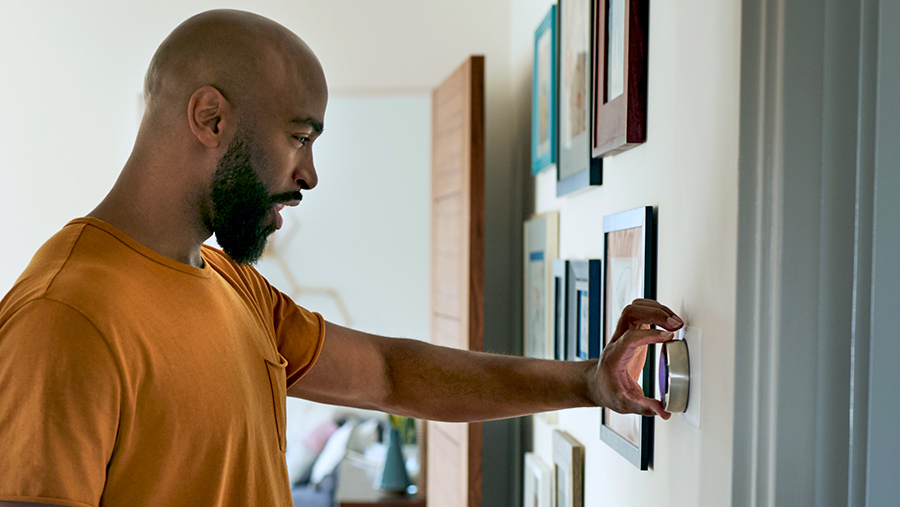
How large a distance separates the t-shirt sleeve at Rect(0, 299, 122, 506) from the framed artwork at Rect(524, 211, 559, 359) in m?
1.23

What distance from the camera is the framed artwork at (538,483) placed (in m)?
1.84

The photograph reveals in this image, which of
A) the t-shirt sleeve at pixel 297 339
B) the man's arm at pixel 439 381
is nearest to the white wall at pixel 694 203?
the man's arm at pixel 439 381

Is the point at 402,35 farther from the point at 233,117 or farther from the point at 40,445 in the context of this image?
the point at 40,445

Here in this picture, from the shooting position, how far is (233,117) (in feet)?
3.37

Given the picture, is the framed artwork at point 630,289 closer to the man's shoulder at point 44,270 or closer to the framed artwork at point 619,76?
the framed artwork at point 619,76

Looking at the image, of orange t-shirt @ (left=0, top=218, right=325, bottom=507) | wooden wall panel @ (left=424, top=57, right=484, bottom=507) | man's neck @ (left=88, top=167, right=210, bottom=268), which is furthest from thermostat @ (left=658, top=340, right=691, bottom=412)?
wooden wall panel @ (left=424, top=57, right=484, bottom=507)

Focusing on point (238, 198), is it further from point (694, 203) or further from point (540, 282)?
point (540, 282)

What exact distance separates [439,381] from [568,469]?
17.3 inches

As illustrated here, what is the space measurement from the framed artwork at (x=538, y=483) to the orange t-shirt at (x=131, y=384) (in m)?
0.88

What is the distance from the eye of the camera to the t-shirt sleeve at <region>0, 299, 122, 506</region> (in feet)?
2.48

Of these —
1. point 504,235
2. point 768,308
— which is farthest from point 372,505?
point 768,308

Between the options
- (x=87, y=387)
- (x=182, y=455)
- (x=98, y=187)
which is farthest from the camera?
(x=98, y=187)

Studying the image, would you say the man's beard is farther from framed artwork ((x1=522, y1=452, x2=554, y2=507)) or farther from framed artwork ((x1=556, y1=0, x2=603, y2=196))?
framed artwork ((x1=522, y1=452, x2=554, y2=507))

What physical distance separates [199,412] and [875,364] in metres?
0.74
